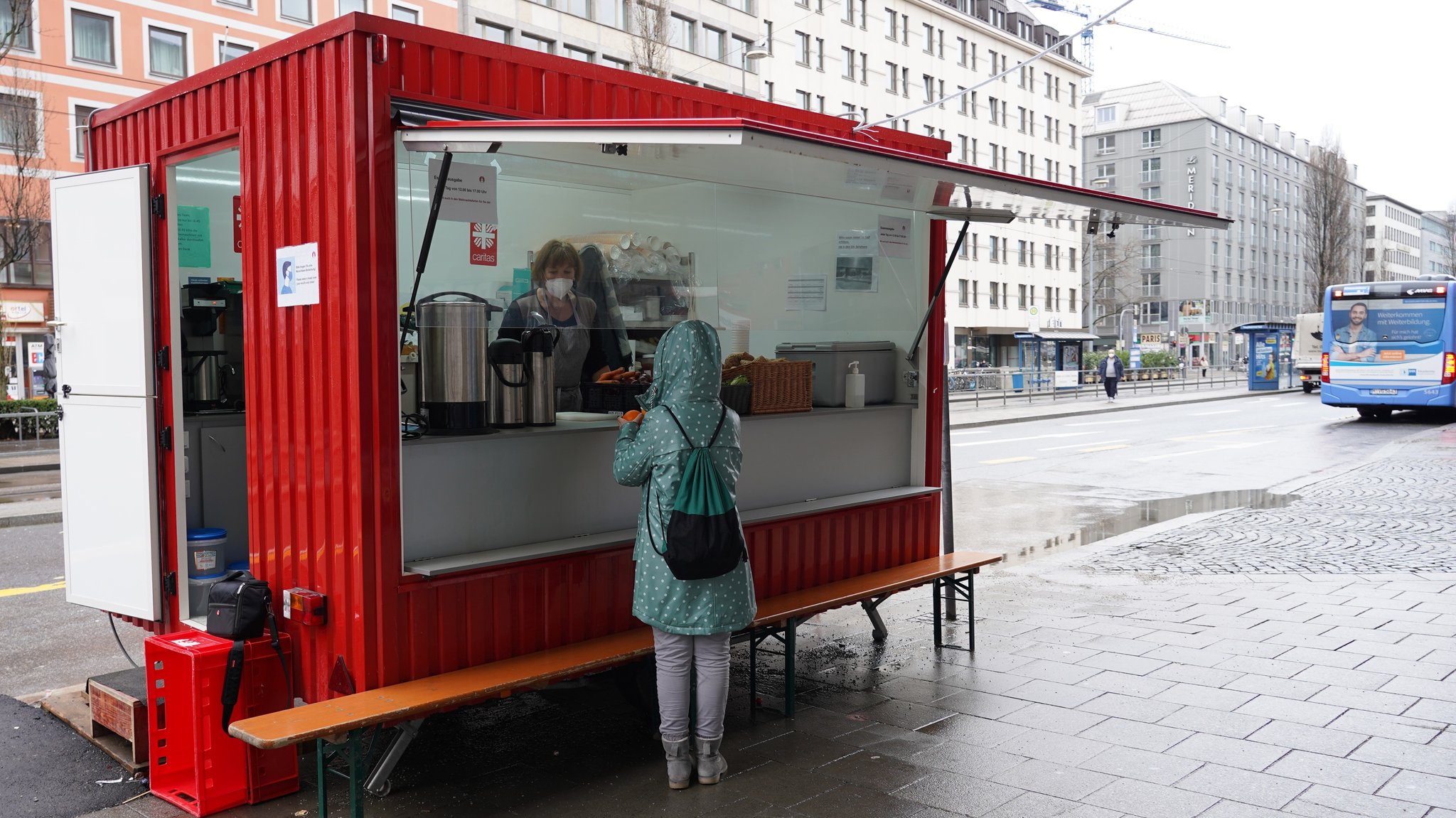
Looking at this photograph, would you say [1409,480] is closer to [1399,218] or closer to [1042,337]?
[1042,337]

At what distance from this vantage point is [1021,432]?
84.9 feet

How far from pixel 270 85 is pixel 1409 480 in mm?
14754

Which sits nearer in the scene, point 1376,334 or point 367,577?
point 367,577

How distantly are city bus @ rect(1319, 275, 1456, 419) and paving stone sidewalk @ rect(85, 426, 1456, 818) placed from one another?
1896 cm

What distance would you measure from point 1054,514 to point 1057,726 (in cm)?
808

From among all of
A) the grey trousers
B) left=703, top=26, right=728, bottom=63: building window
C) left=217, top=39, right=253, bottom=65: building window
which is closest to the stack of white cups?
the grey trousers

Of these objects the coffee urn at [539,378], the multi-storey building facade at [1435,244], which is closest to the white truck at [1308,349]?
the coffee urn at [539,378]

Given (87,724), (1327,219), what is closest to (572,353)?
(87,724)

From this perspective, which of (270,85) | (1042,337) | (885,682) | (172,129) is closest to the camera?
(270,85)

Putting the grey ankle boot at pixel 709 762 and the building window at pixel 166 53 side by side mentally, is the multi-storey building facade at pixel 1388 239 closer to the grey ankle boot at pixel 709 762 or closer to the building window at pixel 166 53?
the building window at pixel 166 53

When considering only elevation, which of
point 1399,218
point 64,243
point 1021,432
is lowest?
point 1021,432

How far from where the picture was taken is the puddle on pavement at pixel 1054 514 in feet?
36.6

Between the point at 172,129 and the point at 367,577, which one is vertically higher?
the point at 172,129

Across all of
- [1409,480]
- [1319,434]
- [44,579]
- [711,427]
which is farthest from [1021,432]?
[711,427]
